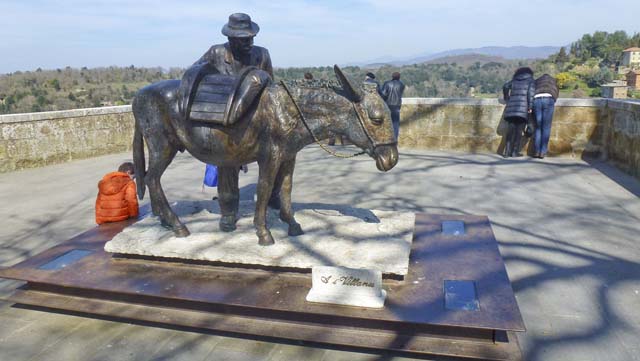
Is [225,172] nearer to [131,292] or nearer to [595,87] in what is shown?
[131,292]

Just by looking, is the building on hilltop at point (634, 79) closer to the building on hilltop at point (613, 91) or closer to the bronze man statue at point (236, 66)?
the building on hilltop at point (613, 91)

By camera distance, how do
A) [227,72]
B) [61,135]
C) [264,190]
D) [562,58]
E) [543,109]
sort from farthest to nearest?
[562,58]
[61,135]
[543,109]
[227,72]
[264,190]

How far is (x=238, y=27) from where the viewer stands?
3959 millimetres

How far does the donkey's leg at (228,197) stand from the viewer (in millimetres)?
4302

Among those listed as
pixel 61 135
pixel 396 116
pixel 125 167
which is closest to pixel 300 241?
pixel 125 167

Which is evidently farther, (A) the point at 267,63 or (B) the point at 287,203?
(A) the point at 267,63

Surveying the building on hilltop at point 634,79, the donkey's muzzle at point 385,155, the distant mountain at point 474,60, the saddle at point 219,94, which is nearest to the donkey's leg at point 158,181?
the saddle at point 219,94

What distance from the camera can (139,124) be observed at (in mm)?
4094

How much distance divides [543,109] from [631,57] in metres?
Answer: 38.5

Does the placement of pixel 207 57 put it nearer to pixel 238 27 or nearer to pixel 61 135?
pixel 238 27

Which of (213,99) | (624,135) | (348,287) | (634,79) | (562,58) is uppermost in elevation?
(562,58)

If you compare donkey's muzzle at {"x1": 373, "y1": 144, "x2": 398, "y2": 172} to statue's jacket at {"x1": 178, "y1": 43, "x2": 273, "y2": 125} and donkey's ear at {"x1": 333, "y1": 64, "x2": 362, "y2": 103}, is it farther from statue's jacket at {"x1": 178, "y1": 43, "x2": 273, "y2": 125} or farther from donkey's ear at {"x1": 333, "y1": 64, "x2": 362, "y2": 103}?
statue's jacket at {"x1": 178, "y1": 43, "x2": 273, "y2": 125}

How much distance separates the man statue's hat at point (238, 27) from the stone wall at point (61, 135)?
23.4 ft

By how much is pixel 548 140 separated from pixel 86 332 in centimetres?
914
